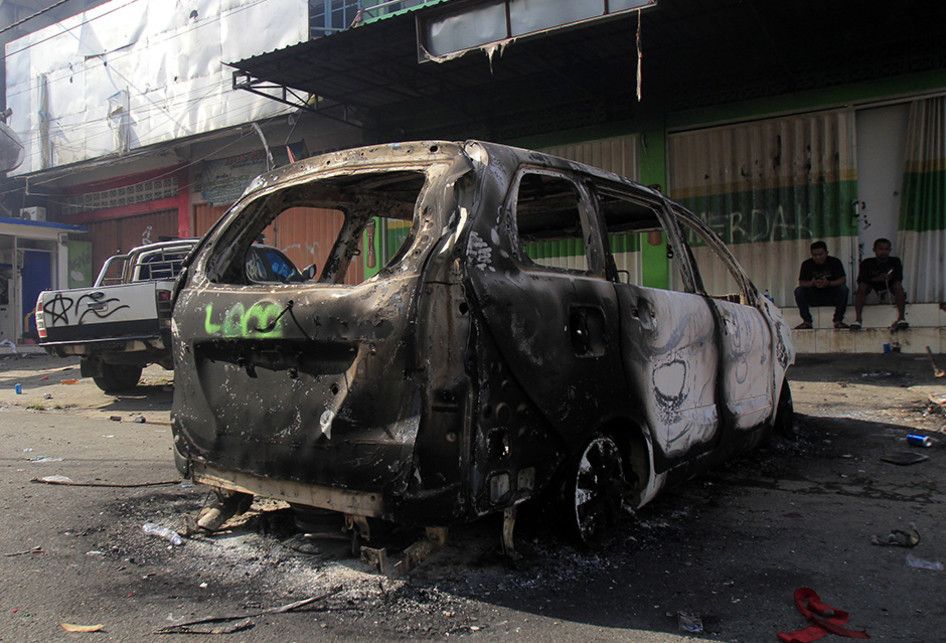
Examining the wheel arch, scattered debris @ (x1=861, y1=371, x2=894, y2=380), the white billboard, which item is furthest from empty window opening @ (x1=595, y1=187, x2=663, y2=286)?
the white billboard

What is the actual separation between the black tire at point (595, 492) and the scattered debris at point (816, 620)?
2.74 ft

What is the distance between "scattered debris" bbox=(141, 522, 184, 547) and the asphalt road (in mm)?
50

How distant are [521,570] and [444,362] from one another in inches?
41.7

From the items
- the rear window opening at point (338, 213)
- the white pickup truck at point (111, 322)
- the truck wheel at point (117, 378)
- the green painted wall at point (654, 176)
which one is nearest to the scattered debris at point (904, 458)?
the rear window opening at point (338, 213)

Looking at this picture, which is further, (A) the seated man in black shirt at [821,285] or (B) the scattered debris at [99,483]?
(A) the seated man in black shirt at [821,285]

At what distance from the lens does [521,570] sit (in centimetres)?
297

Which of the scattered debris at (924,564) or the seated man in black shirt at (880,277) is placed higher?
the seated man in black shirt at (880,277)

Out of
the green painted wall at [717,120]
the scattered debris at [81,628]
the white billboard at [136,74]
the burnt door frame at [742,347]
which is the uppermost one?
the white billboard at [136,74]

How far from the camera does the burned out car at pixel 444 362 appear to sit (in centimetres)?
253

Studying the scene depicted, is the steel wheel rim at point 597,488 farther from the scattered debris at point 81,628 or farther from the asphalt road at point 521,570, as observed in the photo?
the scattered debris at point 81,628

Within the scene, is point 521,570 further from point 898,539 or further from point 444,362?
point 898,539

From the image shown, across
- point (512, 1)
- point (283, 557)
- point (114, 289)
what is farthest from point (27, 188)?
point (283, 557)

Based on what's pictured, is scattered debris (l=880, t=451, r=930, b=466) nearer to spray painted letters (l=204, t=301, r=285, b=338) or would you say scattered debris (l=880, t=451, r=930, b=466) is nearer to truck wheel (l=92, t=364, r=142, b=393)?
spray painted letters (l=204, t=301, r=285, b=338)

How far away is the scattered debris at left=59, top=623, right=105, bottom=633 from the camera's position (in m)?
2.51
